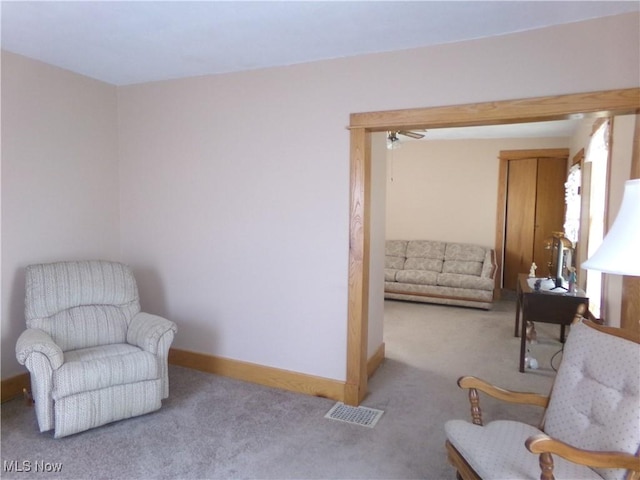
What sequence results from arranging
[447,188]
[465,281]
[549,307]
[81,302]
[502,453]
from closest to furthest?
[502,453]
[81,302]
[549,307]
[465,281]
[447,188]

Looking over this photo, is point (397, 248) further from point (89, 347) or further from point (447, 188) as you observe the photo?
point (89, 347)

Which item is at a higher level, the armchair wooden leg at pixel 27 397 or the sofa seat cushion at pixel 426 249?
the sofa seat cushion at pixel 426 249

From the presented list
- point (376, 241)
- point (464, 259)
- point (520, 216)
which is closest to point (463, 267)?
point (464, 259)

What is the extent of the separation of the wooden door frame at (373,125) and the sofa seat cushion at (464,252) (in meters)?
3.98

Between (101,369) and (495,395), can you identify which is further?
(101,369)

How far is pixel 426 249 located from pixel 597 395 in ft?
17.2

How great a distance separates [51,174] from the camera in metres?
3.47

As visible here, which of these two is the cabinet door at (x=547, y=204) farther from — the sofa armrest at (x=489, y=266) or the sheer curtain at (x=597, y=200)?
the sheer curtain at (x=597, y=200)

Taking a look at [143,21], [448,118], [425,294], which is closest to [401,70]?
[448,118]

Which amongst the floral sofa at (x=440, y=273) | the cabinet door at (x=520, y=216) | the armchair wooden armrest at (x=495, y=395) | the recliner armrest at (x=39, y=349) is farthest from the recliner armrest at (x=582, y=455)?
the cabinet door at (x=520, y=216)

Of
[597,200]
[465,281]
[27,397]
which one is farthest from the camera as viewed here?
[465,281]

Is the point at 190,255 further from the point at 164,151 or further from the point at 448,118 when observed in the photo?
the point at 448,118

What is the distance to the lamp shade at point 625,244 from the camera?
1.60 meters

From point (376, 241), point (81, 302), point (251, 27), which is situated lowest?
point (81, 302)
